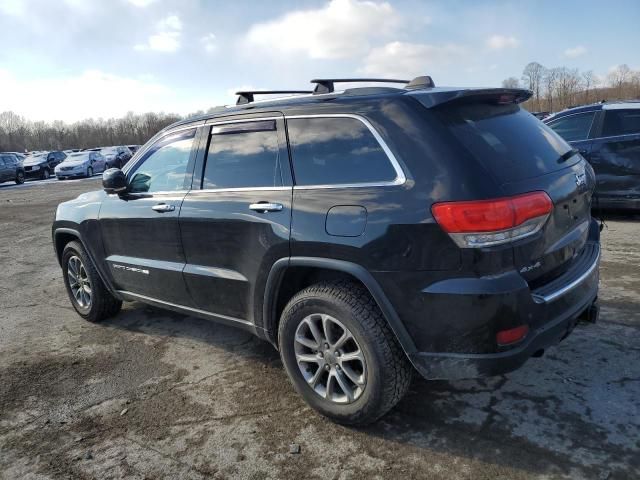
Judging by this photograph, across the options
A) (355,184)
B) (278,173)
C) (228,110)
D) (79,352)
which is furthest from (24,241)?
(355,184)

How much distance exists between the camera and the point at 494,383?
337 cm

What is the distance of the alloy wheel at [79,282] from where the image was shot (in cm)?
511

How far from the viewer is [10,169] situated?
27.3 meters

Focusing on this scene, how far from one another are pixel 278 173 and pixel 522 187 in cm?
142

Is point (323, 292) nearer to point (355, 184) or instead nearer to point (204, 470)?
point (355, 184)

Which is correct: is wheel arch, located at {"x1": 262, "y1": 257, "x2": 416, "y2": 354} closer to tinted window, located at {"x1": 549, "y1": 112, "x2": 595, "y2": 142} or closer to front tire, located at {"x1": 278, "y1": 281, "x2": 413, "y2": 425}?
front tire, located at {"x1": 278, "y1": 281, "x2": 413, "y2": 425}

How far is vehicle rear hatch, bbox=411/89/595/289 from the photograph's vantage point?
2.62 metres

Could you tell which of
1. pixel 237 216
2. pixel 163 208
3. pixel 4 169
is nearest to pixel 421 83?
pixel 237 216

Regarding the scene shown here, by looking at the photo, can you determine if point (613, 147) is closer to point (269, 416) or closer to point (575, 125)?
point (575, 125)

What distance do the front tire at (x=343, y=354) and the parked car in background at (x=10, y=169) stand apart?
28.4m

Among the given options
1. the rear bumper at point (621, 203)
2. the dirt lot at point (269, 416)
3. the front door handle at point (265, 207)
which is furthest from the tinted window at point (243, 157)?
the rear bumper at point (621, 203)

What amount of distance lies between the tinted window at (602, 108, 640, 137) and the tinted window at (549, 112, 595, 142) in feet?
0.75

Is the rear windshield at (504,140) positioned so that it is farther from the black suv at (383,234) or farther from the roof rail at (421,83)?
the roof rail at (421,83)

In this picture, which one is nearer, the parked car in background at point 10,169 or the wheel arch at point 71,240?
the wheel arch at point 71,240
